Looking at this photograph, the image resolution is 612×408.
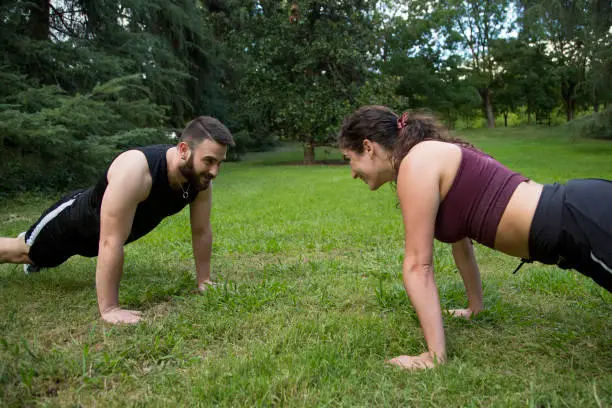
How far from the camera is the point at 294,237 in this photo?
19.2 ft

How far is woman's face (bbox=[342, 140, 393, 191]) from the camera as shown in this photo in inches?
99.2

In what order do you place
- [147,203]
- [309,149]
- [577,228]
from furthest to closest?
[309,149] < [147,203] < [577,228]

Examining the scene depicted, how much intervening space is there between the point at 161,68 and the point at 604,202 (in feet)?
46.5

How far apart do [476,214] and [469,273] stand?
2.81ft

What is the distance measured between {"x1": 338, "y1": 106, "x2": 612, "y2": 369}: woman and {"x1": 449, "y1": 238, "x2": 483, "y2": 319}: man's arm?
0.60m

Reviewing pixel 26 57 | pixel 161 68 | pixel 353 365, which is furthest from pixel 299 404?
pixel 161 68

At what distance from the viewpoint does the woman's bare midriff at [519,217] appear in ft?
7.22

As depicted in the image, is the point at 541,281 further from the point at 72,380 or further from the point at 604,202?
the point at 72,380

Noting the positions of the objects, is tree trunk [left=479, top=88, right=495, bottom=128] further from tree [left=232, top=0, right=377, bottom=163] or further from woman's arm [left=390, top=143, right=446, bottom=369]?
woman's arm [left=390, top=143, right=446, bottom=369]

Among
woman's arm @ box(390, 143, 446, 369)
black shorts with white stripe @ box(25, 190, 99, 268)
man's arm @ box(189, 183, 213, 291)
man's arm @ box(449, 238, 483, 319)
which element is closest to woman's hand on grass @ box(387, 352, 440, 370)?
woman's arm @ box(390, 143, 446, 369)

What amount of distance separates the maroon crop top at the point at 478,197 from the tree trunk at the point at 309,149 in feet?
62.7

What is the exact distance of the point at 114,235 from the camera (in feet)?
10.1

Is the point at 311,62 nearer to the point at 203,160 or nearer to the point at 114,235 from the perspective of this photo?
the point at 203,160

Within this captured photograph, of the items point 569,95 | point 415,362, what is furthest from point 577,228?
point 569,95
